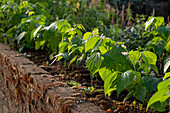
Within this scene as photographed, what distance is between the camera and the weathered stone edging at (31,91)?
2141mm

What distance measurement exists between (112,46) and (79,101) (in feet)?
2.04

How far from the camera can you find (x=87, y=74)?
3104 mm

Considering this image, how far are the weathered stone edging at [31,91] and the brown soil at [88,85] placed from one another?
0.60 ft

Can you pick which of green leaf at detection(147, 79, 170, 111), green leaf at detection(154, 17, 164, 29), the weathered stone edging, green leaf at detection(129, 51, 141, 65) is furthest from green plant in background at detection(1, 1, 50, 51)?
green leaf at detection(147, 79, 170, 111)

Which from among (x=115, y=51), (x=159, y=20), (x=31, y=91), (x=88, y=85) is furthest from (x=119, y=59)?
(x=31, y=91)

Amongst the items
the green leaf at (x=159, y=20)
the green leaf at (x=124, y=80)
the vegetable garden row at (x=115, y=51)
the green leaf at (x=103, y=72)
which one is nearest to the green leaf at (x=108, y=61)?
the vegetable garden row at (x=115, y=51)

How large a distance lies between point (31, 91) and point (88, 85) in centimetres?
60

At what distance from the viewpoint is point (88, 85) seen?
9.11 ft

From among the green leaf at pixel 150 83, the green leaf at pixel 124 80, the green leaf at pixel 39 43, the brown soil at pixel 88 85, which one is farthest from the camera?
the green leaf at pixel 39 43

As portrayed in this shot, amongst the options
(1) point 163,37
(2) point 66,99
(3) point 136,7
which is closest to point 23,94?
(2) point 66,99

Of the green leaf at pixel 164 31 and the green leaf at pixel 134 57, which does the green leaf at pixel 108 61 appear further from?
the green leaf at pixel 164 31

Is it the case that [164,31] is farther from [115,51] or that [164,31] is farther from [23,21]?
[23,21]

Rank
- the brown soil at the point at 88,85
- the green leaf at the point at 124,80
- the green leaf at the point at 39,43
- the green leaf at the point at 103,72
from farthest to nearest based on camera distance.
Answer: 1. the green leaf at the point at 39,43
2. the green leaf at the point at 103,72
3. the brown soil at the point at 88,85
4. the green leaf at the point at 124,80

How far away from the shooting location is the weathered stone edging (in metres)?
2.14
